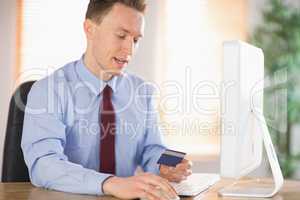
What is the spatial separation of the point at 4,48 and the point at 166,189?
350 centimetres

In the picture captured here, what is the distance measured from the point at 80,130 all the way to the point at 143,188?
553 mm

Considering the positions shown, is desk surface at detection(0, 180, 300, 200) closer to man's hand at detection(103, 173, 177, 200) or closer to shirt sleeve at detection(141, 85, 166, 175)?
man's hand at detection(103, 173, 177, 200)

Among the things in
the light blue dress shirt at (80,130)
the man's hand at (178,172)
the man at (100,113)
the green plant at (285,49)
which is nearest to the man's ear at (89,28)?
the man at (100,113)

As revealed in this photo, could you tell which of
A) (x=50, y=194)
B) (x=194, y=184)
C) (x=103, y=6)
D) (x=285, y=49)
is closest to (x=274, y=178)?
(x=194, y=184)

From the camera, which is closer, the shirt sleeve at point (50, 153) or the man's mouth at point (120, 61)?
the shirt sleeve at point (50, 153)

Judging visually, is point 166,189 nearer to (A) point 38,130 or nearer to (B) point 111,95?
(A) point 38,130

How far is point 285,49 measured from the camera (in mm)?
4398

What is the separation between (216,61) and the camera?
4.73 meters

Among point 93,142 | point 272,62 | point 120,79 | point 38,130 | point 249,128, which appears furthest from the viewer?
point 272,62

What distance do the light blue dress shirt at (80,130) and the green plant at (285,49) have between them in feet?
7.60

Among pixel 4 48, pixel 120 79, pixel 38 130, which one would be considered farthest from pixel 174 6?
pixel 38 130

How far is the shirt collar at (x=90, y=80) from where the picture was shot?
2.06 m

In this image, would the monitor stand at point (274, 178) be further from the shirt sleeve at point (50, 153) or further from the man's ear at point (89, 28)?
the man's ear at point (89, 28)

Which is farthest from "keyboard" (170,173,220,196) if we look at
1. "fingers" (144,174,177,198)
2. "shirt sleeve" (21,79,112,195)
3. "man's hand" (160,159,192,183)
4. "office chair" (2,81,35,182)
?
"office chair" (2,81,35,182)
